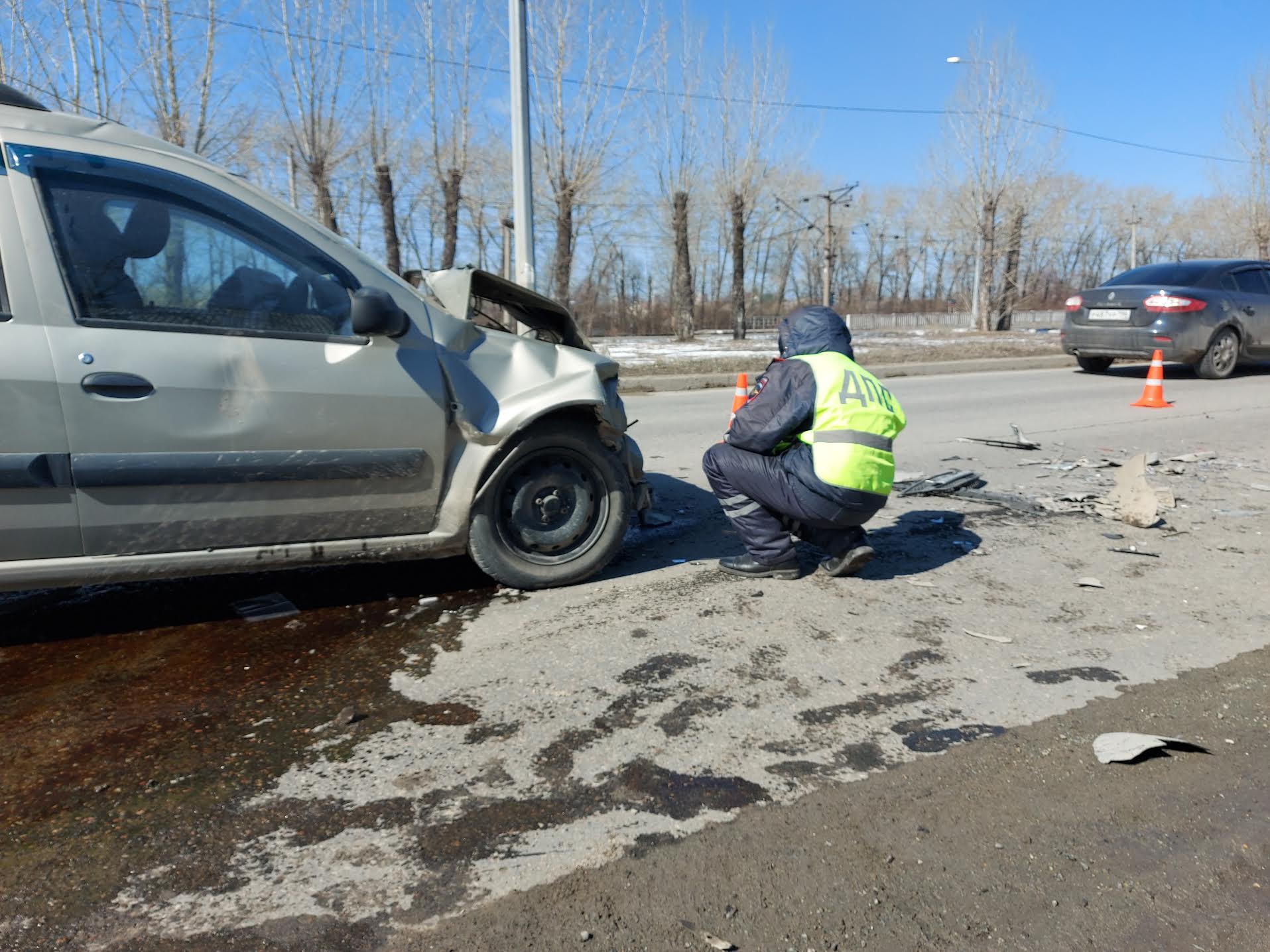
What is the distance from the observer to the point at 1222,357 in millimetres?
12742

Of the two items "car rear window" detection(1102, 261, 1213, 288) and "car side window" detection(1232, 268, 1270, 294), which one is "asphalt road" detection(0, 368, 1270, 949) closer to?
"car rear window" detection(1102, 261, 1213, 288)

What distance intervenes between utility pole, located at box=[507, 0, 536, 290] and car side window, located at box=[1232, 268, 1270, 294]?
10213 millimetres

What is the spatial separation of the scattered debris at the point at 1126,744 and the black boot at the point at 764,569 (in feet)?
5.56

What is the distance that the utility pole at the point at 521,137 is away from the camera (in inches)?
497

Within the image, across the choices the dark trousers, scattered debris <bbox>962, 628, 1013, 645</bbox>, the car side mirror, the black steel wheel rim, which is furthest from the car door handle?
scattered debris <bbox>962, 628, 1013, 645</bbox>

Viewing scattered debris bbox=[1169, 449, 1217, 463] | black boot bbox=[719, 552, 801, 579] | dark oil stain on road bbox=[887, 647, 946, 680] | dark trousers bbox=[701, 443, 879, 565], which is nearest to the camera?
dark oil stain on road bbox=[887, 647, 946, 680]

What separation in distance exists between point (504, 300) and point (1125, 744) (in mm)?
3226

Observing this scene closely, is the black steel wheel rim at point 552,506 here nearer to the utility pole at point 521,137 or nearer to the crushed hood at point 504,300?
the crushed hood at point 504,300

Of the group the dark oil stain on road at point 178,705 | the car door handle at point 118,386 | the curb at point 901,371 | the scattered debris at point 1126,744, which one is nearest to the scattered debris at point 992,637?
the scattered debris at point 1126,744

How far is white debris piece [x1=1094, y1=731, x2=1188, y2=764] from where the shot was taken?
2594mm

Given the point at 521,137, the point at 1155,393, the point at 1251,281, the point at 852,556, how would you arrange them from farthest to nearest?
the point at 1251,281, the point at 521,137, the point at 1155,393, the point at 852,556

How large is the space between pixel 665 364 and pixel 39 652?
517 inches

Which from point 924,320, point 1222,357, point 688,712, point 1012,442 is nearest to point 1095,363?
point 1222,357

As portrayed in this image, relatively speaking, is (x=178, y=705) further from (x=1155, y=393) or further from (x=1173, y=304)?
(x=1173, y=304)
